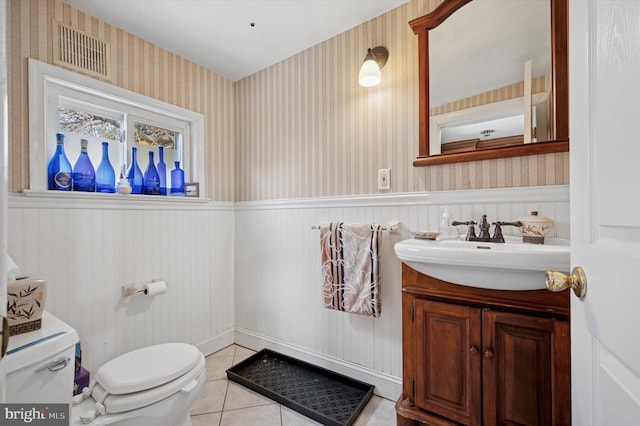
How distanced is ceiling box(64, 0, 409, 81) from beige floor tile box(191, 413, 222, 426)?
227 cm

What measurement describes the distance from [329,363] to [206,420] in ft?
2.52

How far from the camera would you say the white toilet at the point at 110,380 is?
2.80ft

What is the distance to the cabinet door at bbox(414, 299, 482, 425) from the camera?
3.58 feet

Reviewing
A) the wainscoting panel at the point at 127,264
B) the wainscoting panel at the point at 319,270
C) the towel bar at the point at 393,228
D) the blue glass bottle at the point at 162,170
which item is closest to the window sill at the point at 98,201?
the wainscoting panel at the point at 127,264

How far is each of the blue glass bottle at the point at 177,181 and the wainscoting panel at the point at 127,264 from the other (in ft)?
0.36

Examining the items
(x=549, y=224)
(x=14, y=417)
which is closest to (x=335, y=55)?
(x=549, y=224)

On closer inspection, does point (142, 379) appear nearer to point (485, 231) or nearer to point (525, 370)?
point (525, 370)

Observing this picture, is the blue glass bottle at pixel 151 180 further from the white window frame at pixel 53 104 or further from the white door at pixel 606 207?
the white door at pixel 606 207

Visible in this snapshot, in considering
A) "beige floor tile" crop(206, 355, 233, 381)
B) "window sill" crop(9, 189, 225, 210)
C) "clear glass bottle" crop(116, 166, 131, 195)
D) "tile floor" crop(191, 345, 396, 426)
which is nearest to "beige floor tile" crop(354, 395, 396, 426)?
"tile floor" crop(191, 345, 396, 426)

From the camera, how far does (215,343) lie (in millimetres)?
2188

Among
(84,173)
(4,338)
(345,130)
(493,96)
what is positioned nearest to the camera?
(4,338)

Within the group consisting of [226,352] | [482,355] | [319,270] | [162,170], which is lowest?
[226,352]

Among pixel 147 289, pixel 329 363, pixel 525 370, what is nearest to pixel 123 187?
pixel 147 289

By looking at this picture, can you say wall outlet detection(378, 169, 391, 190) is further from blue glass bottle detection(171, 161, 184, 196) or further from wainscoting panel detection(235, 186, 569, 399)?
blue glass bottle detection(171, 161, 184, 196)
